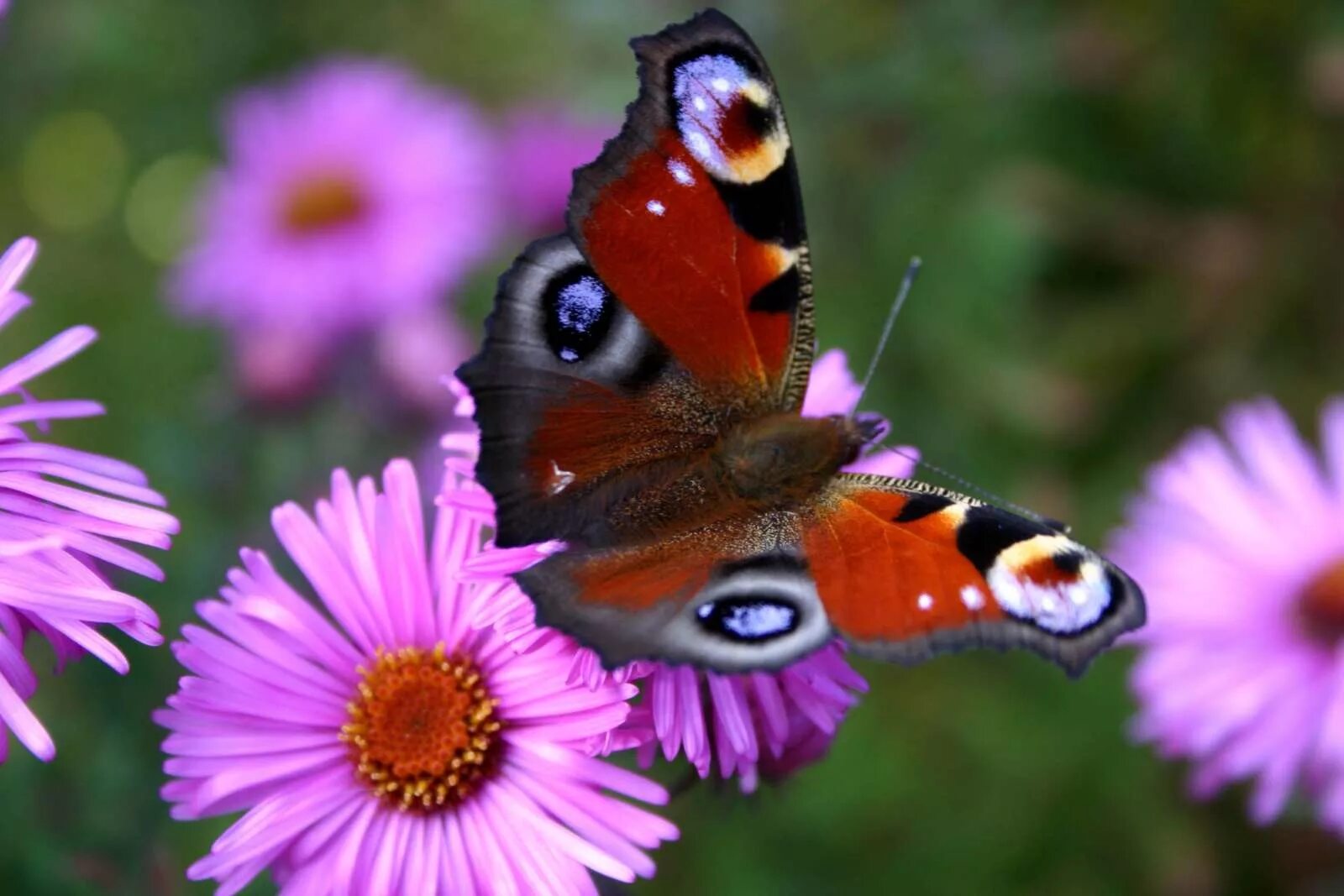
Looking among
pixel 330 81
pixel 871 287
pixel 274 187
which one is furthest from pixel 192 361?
pixel 871 287

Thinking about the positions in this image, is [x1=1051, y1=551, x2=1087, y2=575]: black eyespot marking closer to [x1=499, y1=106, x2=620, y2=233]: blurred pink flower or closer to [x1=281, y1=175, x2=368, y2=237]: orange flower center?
[x1=499, y1=106, x2=620, y2=233]: blurred pink flower

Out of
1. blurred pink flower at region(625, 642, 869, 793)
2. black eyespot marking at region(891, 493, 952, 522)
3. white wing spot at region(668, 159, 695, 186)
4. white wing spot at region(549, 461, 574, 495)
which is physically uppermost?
white wing spot at region(668, 159, 695, 186)

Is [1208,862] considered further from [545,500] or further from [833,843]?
[545,500]

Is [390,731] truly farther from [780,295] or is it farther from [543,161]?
[543,161]

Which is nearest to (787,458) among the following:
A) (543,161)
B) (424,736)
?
(424,736)

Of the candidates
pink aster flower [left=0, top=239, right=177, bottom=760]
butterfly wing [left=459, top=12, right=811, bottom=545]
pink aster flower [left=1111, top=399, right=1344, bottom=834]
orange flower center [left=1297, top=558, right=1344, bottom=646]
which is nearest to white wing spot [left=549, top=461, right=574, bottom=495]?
butterfly wing [left=459, top=12, right=811, bottom=545]

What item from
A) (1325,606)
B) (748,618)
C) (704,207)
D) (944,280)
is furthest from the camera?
(944,280)
